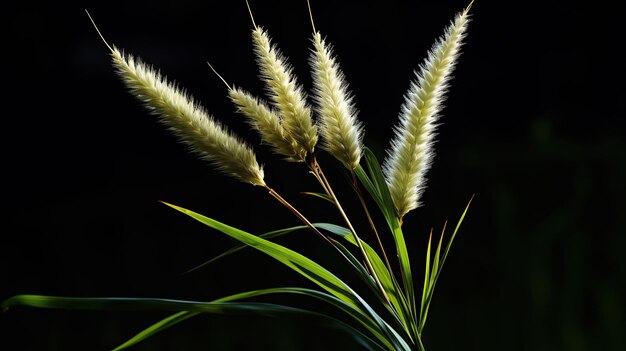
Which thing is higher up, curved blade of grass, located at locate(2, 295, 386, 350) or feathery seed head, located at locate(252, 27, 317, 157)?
feathery seed head, located at locate(252, 27, 317, 157)

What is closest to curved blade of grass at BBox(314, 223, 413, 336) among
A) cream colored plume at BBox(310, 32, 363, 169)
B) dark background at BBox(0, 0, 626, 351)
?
cream colored plume at BBox(310, 32, 363, 169)

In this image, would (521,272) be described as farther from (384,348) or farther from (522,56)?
(522,56)

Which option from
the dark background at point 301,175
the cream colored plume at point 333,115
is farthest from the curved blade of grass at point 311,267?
the dark background at point 301,175

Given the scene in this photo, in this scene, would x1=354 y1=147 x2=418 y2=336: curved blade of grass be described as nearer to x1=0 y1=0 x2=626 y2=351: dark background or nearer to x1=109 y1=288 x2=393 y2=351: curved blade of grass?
x1=109 y1=288 x2=393 y2=351: curved blade of grass

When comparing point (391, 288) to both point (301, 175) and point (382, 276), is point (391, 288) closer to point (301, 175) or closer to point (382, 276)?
point (382, 276)

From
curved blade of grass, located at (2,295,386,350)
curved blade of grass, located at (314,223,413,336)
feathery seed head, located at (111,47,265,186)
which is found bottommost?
curved blade of grass, located at (2,295,386,350)

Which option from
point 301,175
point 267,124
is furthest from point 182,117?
point 301,175
